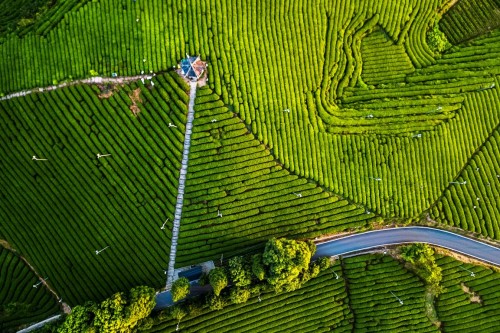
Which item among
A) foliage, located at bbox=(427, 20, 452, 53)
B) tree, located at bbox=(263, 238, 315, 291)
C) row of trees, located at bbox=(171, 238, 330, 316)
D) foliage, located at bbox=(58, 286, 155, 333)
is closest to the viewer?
foliage, located at bbox=(58, 286, 155, 333)

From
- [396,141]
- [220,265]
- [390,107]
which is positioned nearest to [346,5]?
[390,107]

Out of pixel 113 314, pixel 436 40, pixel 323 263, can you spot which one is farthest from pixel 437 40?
pixel 113 314

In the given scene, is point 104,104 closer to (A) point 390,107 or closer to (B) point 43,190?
(B) point 43,190

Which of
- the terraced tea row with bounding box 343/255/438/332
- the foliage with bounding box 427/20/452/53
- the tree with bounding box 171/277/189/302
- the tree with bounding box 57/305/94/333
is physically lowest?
the terraced tea row with bounding box 343/255/438/332

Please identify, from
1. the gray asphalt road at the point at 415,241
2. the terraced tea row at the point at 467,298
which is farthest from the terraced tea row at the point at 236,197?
the terraced tea row at the point at 467,298

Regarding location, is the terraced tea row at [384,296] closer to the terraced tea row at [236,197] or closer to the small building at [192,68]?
the terraced tea row at [236,197]

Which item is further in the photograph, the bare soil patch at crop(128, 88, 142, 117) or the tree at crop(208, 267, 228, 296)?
the bare soil patch at crop(128, 88, 142, 117)

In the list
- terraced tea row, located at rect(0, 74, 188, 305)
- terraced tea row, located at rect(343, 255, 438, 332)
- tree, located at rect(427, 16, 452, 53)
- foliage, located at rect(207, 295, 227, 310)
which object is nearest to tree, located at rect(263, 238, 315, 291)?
foliage, located at rect(207, 295, 227, 310)

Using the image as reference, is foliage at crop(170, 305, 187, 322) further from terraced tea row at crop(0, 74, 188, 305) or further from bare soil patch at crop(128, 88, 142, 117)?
bare soil patch at crop(128, 88, 142, 117)
